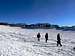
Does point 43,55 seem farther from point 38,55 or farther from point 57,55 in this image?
point 57,55

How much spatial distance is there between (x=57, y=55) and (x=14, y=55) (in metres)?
4.74

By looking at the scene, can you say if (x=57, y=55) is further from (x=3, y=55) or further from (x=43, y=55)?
(x=3, y=55)

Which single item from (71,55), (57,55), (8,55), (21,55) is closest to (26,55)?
(21,55)

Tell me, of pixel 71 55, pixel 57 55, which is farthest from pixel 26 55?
pixel 71 55

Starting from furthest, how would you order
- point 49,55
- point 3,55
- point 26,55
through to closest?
point 49,55
point 26,55
point 3,55

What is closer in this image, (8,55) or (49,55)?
(8,55)

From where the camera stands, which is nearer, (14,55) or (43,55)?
(14,55)

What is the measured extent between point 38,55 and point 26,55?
1385mm

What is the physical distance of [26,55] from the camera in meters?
14.6

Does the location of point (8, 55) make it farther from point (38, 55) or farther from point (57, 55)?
point (57, 55)

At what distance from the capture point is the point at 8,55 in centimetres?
1402

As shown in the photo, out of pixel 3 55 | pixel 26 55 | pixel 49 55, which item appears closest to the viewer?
pixel 3 55

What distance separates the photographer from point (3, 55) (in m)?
13.7

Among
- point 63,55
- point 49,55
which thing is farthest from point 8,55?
point 63,55
